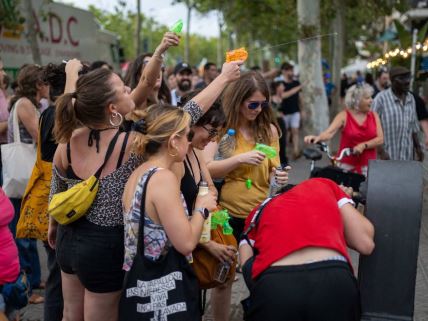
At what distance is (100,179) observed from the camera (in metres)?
2.83

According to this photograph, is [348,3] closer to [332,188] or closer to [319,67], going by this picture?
[319,67]

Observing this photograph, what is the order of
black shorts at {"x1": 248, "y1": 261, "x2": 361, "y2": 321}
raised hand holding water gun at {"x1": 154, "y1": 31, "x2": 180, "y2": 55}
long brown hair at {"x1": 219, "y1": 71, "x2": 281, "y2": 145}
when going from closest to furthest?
black shorts at {"x1": 248, "y1": 261, "x2": 361, "y2": 321}
raised hand holding water gun at {"x1": 154, "y1": 31, "x2": 180, "y2": 55}
long brown hair at {"x1": 219, "y1": 71, "x2": 281, "y2": 145}

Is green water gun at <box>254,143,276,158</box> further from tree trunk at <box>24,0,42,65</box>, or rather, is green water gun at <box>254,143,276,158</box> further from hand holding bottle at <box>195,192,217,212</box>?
tree trunk at <box>24,0,42,65</box>

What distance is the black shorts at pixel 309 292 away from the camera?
7.84ft

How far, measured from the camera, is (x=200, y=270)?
116 inches

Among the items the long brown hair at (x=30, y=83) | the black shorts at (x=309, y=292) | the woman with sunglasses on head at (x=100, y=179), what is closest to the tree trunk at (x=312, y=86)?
the long brown hair at (x=30, y=83)

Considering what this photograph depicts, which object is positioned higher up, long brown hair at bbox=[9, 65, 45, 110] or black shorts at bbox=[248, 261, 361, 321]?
long brown hair at bbox=[9, 65, 45, 110]

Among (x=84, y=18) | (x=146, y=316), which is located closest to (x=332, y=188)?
(x=146, y=316)

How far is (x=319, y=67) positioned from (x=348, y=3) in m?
9.13

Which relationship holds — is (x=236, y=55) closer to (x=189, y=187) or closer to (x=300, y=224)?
(x=189, y=187)

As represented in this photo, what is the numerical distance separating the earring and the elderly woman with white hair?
343 centimetres

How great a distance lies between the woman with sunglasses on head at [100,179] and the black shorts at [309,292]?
2.63ft

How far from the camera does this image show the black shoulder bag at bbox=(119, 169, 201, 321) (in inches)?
97.1

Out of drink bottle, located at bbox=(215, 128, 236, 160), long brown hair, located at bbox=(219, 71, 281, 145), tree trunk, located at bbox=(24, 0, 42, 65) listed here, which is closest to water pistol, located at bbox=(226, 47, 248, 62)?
long brown hair, located at bbox=(219, 71, 281, 145)
